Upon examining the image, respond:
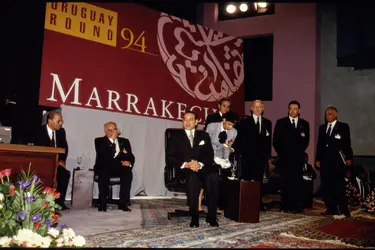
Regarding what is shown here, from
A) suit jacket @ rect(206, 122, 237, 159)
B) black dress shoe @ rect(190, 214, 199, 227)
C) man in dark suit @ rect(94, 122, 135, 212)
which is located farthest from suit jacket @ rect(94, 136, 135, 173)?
black dress shoe @ rect(190, 214, 199, 227)

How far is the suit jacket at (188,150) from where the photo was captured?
463 centimetres

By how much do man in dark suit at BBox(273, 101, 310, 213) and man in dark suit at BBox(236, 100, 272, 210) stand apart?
0.26 metres

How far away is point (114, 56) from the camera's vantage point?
748 centimetres

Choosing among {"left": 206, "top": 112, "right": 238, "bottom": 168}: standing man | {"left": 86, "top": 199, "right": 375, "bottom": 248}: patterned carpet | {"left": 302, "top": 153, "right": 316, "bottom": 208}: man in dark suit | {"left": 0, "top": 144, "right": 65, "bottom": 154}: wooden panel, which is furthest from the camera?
{"left": 302, "top": 153, "right": 316, "bottom": 208}: man in dark suit

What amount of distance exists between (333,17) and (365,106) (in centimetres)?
250

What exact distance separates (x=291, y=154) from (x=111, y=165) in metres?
2.75

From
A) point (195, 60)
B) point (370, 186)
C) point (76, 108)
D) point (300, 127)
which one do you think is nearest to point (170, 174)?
point (300, 127)

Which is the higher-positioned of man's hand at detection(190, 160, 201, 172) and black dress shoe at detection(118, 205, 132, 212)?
man's hand at detection(190, 160, 201, 172)

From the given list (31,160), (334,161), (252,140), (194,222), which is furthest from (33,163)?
(334,161)

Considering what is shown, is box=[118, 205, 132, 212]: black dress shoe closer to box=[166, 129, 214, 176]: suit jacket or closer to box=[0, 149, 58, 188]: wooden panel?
box=[166, 129, 214, 176]: suit jacket

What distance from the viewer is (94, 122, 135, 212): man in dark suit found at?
18.6 ft

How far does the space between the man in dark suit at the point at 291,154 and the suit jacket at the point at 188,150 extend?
5.00ft

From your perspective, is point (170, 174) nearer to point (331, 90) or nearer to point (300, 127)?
point (300, 127)

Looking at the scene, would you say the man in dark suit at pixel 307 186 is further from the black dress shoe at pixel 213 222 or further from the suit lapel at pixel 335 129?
the black dress shoe at pixel 213 222
